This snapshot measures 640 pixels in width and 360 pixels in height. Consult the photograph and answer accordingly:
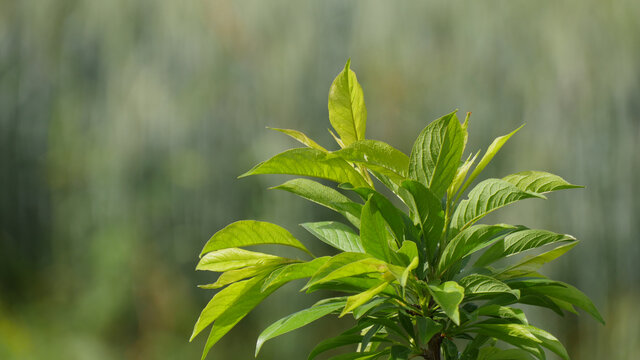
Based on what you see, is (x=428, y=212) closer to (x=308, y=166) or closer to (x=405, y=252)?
(x=405, y=252)

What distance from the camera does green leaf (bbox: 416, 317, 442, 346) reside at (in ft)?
2.16

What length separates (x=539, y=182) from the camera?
0.70 meters

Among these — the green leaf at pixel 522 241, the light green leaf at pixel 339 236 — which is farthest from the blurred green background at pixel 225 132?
the green leaf at pixel 522 241

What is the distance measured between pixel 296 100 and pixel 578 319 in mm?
1126

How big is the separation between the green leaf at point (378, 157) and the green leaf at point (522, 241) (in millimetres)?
172

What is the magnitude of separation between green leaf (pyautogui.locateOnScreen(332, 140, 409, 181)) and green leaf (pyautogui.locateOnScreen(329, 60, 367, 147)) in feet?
0.37

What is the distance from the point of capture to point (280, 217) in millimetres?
1756

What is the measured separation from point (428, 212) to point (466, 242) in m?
0.07

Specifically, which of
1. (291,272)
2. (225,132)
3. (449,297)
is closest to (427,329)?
(449,297)

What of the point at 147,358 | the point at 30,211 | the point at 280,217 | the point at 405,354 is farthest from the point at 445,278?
the point at 30,211

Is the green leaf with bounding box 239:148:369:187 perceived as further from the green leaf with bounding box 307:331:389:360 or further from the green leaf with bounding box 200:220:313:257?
the green leaf with bounding box 307:331:389:360

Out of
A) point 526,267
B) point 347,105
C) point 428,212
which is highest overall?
point 347,105

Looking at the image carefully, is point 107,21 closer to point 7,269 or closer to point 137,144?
point 137,144

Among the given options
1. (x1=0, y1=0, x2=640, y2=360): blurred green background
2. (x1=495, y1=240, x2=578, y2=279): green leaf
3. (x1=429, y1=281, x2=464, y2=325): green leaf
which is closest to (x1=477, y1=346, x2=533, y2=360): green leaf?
(x1=495, y1=240, x2=578, y2=279): green leaf
